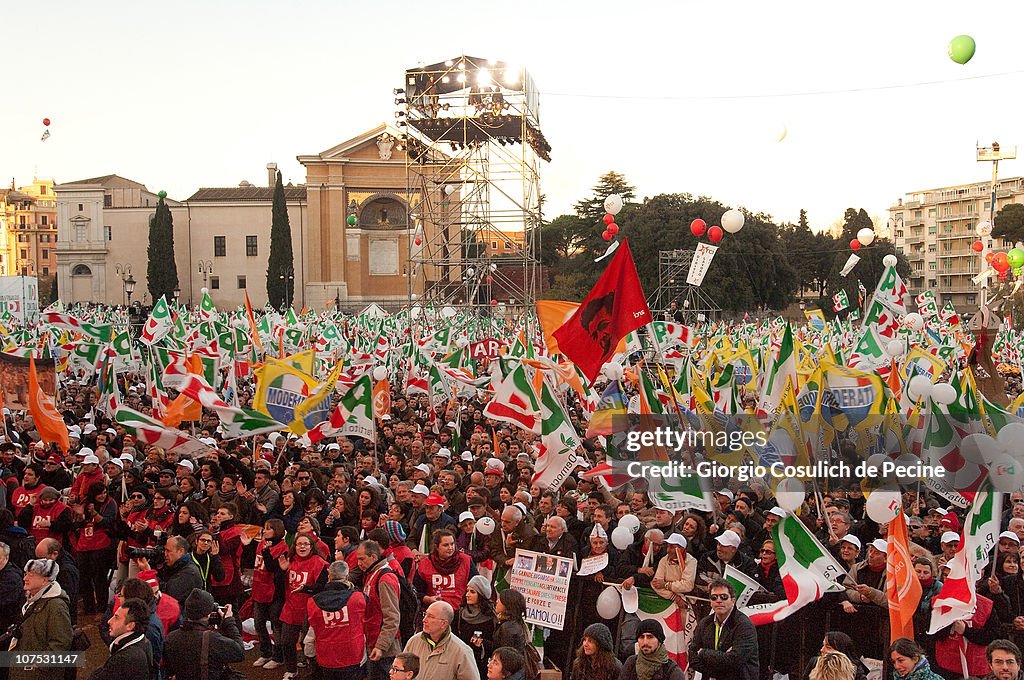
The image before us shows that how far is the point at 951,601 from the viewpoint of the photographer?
673 cm

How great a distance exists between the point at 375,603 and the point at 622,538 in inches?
67.8

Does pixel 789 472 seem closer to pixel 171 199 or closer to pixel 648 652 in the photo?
pixel 648 652

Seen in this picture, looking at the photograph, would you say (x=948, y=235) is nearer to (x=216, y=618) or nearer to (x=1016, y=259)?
(x=1016, y=259)

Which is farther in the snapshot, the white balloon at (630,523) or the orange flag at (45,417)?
the orange flag at (45,417)

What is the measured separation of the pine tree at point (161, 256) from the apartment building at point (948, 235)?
67.6 meters

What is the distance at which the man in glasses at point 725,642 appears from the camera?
254 inches

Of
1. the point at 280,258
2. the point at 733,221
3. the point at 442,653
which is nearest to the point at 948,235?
the point at 280,258

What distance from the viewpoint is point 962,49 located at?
18656 mm

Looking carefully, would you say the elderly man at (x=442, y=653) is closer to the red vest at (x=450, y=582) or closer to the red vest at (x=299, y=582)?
the red vest at (x=450, y=582)

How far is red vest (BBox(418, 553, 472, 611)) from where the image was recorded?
25.4ft

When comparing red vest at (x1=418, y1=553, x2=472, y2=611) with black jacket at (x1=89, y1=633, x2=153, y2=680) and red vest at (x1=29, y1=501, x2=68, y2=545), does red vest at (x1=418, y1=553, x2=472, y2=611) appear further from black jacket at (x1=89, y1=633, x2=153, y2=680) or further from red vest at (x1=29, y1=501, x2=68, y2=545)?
Answer: red vest at (x1=29, y1=501, x2=68, y2=545)

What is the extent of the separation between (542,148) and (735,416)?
97.5ft

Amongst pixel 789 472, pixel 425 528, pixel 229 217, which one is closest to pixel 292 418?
pixel 425 528

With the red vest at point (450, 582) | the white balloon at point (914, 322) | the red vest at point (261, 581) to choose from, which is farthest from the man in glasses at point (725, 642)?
the white balloon at point (914, 322)
